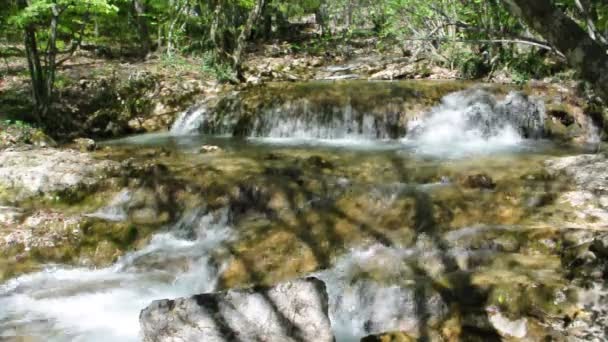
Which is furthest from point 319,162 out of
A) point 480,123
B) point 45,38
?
point 45,38

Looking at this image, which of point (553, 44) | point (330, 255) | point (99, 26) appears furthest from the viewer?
point (99, 26)

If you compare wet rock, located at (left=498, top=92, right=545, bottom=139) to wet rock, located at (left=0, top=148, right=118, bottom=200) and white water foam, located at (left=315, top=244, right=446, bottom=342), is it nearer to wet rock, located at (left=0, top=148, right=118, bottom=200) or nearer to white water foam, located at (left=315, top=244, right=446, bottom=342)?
white water foam, located at (left=315, top=244, right=446, bottom=342)

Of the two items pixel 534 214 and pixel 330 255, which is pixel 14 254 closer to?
pixel 330 255

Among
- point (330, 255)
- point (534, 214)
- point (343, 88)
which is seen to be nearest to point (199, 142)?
point (343, 88)

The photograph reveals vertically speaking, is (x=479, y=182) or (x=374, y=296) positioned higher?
(x=479, y=182)

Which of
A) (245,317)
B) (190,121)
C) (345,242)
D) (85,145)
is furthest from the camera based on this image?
(190,121)

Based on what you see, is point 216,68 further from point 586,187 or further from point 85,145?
point 586,187

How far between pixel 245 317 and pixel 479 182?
16.2ft

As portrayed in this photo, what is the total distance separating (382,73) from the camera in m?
19.0

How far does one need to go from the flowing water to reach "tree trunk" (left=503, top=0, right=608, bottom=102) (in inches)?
135

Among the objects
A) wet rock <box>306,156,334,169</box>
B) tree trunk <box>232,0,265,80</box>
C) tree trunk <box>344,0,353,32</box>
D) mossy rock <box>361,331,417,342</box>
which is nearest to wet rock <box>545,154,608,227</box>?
mossy rock <box>361,331,417,342</box>

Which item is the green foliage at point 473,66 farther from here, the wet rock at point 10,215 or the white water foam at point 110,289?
the wet rock at point 10,215

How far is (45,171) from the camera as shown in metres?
8.99

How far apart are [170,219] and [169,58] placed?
11832 mm
